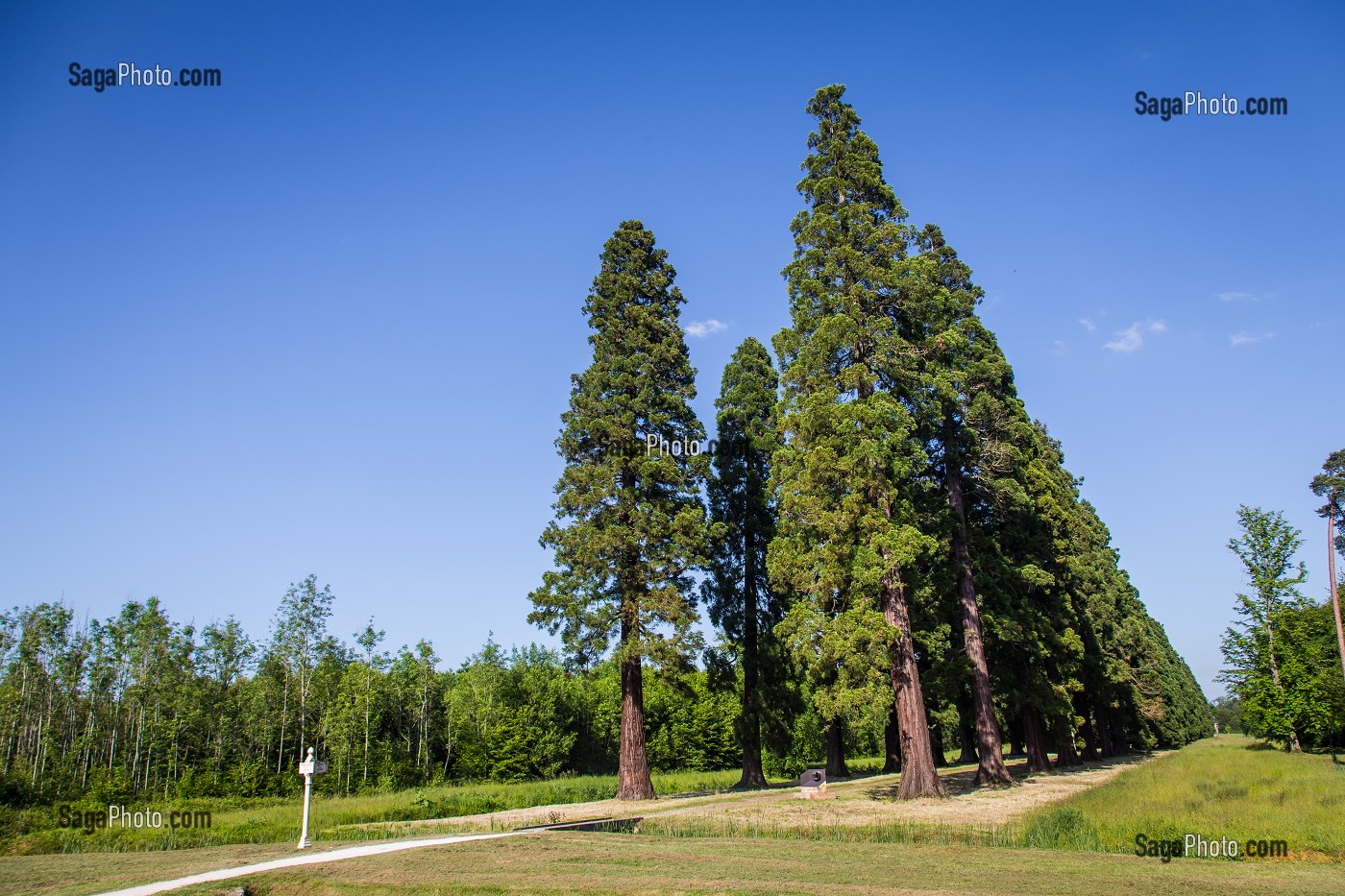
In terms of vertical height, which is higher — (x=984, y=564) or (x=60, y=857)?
(x=984, y=564)

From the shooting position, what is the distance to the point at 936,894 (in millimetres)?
7477

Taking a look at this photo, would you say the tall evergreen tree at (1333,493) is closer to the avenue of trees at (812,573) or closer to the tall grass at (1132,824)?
the avenue of trees at (812,573)

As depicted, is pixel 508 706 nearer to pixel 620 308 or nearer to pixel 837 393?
pixel 620 308

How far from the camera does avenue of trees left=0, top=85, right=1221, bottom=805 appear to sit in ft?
67.3

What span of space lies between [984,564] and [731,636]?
387 inches

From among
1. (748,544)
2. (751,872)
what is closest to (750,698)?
(748,544)

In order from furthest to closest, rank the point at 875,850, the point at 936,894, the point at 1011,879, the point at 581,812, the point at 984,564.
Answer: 1. the point at 984,564
2. the point at 581,812
3. the point at 875,850
4. the point at 1011,879
5. the point at 936,894

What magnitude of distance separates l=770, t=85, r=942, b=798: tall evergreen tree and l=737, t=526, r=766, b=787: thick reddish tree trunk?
6.97m

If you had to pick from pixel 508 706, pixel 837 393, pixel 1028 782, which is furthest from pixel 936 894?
pixel 508 706

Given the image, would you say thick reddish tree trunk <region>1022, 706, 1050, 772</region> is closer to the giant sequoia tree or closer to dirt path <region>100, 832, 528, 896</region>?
the giant sequoia tree

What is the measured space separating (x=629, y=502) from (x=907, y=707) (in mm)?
10263

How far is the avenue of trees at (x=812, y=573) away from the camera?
20516 mm

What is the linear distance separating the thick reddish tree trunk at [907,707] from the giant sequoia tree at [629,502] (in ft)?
20.8
